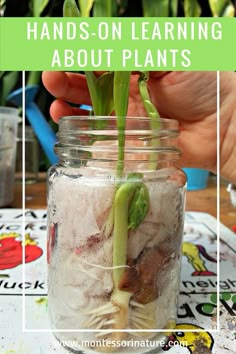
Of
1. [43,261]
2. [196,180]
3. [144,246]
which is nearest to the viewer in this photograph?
[144,246]

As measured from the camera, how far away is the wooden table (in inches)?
18.7

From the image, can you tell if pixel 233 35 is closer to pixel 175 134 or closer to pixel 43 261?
pixel 175 134

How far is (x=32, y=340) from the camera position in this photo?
0.67 feet

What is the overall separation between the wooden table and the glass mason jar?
0.24 metres

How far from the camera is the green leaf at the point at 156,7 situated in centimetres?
71

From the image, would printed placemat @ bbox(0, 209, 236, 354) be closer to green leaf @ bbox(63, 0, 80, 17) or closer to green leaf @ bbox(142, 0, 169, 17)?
green leaf @ bbox(63, 0, 80, 17)

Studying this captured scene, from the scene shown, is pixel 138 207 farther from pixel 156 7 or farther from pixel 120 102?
pixel 156 7

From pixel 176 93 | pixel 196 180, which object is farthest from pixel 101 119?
pixel 196 180

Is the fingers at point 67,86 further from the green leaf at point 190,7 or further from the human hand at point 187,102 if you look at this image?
the green leaf at point 190,7

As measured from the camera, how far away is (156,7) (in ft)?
2.34

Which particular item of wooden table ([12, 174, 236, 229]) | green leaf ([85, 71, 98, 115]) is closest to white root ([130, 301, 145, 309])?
green leaf ([85, 71, 98, 115])

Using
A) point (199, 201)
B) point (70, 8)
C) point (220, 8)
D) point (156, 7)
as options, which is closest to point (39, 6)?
point (156, 7)

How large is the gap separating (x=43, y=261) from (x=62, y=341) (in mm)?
113

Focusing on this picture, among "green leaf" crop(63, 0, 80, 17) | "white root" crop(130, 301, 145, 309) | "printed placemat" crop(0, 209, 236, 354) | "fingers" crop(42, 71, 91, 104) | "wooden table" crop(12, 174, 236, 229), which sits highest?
"green leaf" crop(63, 0, 80, 17)
